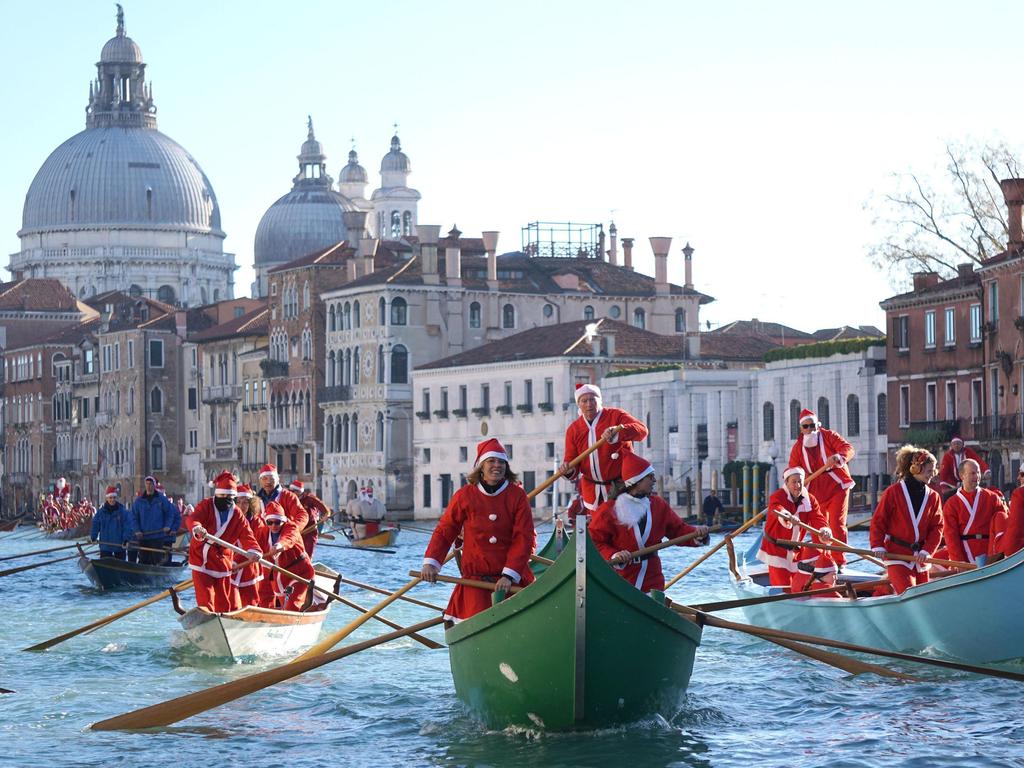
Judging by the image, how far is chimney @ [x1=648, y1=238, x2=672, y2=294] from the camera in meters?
81.8

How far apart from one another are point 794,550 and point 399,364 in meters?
59.6

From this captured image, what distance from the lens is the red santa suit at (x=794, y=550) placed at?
20.3 m

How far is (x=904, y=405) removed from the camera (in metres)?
59.3

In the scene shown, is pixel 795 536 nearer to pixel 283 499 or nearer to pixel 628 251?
pixel 283 499

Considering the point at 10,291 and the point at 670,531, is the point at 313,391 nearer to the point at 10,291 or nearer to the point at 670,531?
the point at 10,291

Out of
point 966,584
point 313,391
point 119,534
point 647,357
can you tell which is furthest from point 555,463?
point 966,584

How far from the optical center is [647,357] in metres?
73.2

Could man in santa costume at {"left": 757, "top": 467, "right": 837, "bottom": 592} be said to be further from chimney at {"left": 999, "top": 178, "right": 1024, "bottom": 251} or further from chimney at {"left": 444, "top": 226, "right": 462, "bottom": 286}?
chimney at {"left": 444, "top": 226, "right": 462, "bottom": 286}

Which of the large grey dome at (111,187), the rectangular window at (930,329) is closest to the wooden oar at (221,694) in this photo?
the rectangular window at (930,329)

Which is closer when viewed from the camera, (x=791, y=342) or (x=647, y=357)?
(x=647, y=357)

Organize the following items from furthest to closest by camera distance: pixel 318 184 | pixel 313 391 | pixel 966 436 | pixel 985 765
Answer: pixel 318 184, pixel 313 391, pixel 966 436, pixel 985 765

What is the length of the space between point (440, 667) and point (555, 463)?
50.1 meters

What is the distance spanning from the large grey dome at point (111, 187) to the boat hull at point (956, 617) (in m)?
118

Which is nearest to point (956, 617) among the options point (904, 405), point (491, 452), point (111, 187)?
point (491, 452)
